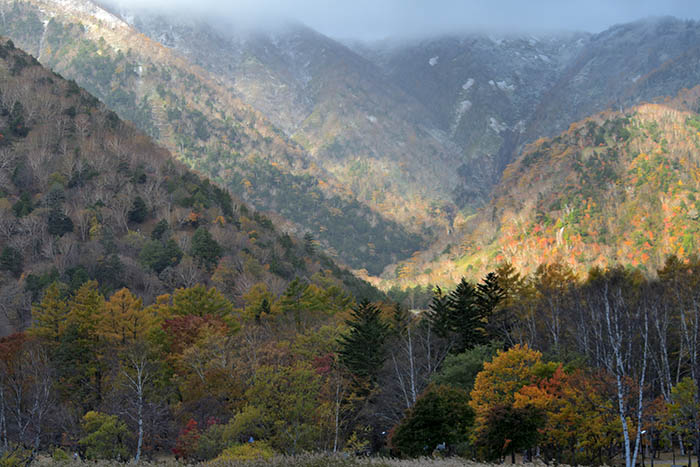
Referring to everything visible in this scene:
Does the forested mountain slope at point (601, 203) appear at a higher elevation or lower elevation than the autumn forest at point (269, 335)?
higher

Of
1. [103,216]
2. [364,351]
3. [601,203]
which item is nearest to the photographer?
[364,351]

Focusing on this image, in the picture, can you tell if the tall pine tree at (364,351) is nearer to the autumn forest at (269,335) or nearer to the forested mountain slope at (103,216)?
the autumn forest at (269,335)

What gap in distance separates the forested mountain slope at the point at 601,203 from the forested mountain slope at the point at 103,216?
49.4 metres

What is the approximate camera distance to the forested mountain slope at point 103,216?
82.1 m

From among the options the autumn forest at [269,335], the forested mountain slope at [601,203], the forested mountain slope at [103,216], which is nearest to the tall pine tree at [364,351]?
the autumn forest at [269,335]

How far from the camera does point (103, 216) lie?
311 ft

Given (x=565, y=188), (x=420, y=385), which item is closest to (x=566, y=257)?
(x=565, y=188)

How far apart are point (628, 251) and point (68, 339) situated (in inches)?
4385

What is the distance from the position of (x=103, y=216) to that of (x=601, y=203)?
110649 millimetres

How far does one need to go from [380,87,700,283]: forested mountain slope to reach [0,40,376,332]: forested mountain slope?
4940 centimetres

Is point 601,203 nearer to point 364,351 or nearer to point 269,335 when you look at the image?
point 269,335

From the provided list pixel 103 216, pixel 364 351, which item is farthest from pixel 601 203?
pixel 364 351

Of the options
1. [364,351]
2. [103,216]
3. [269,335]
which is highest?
[103,216]

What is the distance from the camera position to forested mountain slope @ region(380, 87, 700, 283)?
125125 millimetres
